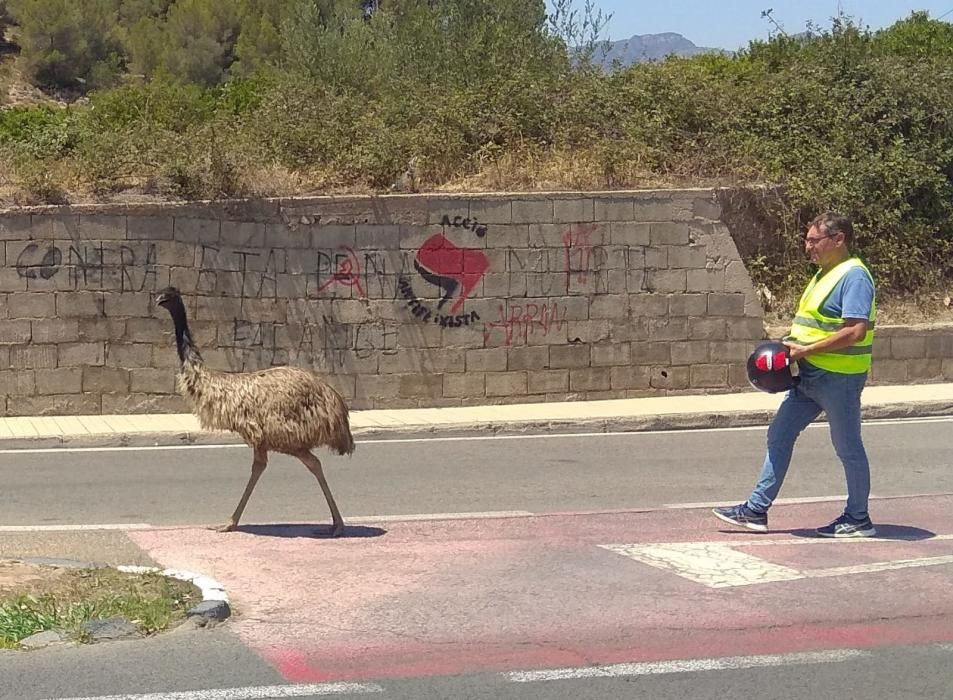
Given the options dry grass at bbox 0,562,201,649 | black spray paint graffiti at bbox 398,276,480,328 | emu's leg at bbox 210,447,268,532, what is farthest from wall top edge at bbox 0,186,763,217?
dry grass at bbox 0,562,201,649

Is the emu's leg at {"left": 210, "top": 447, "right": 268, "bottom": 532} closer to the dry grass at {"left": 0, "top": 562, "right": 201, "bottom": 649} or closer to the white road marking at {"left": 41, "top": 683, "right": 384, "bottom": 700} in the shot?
the dry grass at {"left": 0, "top": 562, "right": 201, "bottom": 649}

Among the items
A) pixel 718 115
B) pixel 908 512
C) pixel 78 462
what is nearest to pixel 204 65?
pixel 718 115

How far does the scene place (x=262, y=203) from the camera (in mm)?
15883

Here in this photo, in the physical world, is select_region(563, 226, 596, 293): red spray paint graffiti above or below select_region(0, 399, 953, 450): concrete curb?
above

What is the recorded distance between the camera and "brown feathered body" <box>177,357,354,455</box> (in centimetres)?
884

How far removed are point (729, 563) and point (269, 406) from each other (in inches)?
119

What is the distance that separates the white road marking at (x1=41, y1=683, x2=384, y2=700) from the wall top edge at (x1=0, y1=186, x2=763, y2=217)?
34.7ft

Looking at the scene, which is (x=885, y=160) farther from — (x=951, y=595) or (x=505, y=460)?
(x=951, y=595)

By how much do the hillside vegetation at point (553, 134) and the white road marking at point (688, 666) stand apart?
11.1m

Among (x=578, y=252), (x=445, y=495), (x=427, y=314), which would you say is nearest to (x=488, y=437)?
(x=427, y=314)

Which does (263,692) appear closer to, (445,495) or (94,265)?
(445,495)

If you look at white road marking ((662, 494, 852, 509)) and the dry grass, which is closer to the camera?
the dry grass

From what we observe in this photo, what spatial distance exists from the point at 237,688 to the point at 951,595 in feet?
12.8

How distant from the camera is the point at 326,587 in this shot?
298 inches
